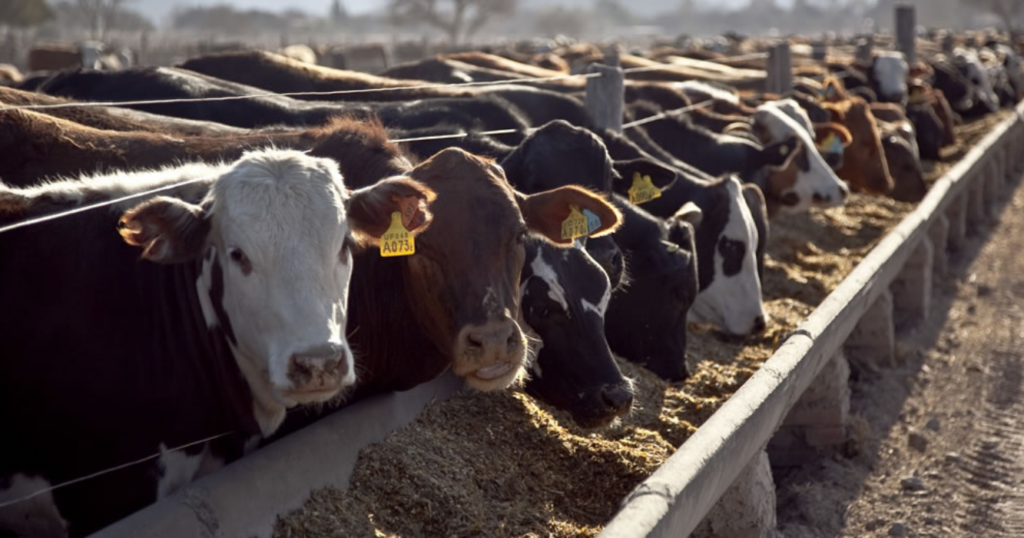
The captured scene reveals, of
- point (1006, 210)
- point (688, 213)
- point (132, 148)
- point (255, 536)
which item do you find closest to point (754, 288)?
point (688, 213)

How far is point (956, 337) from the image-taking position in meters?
8.50

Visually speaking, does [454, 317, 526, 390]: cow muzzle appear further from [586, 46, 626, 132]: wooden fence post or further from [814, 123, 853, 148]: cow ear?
[814, 123, 853, 148]: cow ear

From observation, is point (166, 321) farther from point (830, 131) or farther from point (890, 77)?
point (890, 77)

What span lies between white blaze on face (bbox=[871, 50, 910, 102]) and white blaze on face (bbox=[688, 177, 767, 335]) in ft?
34.0

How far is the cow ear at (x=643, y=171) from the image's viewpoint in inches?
250

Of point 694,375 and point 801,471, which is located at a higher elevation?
point 694,375

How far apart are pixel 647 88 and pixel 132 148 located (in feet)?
19.4

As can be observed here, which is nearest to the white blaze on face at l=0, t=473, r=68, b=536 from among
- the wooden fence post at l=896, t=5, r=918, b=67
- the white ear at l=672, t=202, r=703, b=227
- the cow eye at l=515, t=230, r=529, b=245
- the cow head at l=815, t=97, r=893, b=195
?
the cow eye at l=515, t=230, r=529, b=245

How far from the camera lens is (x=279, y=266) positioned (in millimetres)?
3512

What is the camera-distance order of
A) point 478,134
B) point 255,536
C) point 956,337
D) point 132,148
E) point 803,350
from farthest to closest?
1. point 956,337
2. point 478,134
3. point 803,350
4. point 132,148
5. point 255,536

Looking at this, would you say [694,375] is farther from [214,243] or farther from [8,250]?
[8,250]

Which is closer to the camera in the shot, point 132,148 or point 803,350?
point 132,148

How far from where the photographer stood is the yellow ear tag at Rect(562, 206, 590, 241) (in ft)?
14.9

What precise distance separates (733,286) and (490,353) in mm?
3185
